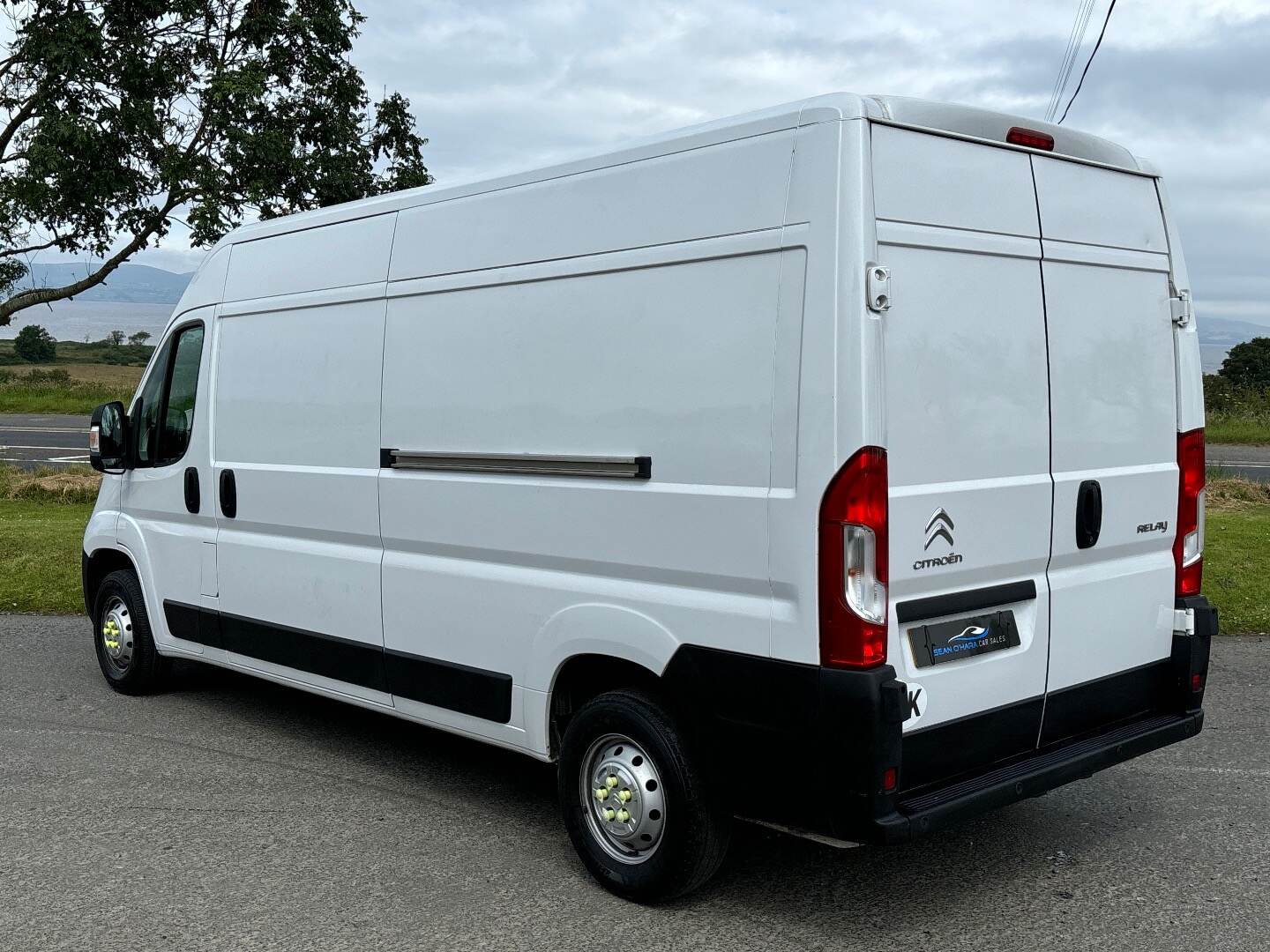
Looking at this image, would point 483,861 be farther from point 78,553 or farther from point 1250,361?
point 1250,361

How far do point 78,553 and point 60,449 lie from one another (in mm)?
17673

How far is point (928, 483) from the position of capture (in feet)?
12.8

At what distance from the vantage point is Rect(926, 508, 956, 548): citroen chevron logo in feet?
12.7

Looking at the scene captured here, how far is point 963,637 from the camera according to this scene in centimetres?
402

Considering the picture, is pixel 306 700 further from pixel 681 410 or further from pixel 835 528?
pixel 835 528

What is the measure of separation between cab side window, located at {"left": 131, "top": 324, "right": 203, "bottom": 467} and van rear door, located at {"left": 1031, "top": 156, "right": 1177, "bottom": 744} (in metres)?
4.28

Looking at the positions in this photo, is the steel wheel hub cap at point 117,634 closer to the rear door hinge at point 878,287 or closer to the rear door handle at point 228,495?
the rear door handle at point 228,495

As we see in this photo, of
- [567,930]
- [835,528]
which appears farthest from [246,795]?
[835,528]

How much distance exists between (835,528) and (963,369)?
0.73 m

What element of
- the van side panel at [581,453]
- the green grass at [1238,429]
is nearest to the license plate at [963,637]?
the van side panel at [581,453]

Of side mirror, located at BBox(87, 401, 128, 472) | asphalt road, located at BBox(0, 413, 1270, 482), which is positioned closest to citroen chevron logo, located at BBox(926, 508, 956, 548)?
side mirror, located at BBox(87, 401, 128, 472)

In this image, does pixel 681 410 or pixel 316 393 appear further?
pixel 316 393

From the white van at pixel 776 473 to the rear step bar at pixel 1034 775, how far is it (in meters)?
0.01

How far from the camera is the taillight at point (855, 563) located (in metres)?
3.67
